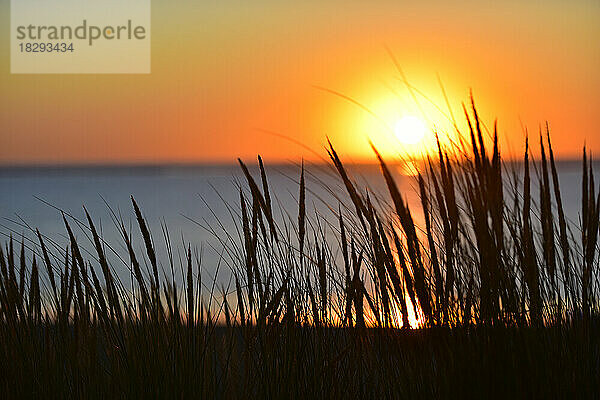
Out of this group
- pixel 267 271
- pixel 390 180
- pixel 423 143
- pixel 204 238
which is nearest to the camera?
pixel 390 180

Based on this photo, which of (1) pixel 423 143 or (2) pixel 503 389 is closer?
(2) pixel 503 389

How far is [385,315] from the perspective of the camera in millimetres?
1066

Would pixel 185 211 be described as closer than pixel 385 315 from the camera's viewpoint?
No

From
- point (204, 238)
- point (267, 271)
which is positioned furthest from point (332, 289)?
point (204, 238)

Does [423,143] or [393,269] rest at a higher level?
[423,143]

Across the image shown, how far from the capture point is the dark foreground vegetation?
961 mm

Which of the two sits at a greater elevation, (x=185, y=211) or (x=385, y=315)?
(x=185, y=211)

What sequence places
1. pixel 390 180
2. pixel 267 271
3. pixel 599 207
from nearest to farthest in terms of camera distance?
pixel 390 180, pixel 599 207, pixel 267 271

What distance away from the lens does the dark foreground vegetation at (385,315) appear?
96cm

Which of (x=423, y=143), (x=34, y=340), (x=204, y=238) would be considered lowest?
(x=34, y=340)

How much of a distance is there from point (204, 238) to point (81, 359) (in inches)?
156

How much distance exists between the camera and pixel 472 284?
1.03 m

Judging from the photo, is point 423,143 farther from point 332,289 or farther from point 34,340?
point 34,340

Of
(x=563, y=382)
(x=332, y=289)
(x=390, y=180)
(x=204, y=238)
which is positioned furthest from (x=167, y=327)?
(x=204, y=238)
